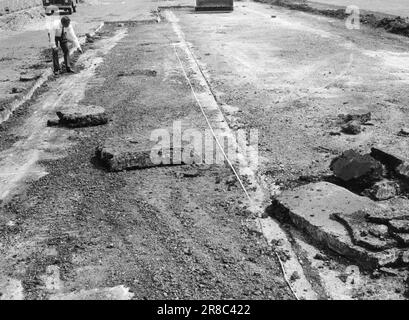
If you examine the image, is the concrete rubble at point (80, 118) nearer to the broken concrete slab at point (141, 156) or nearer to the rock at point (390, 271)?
the broken concrete slab at point (141, 156)

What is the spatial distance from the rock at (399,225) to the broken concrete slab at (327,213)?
0.30 m

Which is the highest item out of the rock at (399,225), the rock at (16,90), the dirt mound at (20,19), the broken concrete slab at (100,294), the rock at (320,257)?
the dirt mound at (20,19)

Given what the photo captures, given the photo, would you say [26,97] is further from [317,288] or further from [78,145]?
[317,288]

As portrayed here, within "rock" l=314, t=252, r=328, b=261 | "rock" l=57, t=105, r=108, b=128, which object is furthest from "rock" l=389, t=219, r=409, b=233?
"rock" l=57, t=105, r=108, b=128

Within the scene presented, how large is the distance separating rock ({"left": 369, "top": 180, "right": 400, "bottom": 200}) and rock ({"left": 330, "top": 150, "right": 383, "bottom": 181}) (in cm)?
18

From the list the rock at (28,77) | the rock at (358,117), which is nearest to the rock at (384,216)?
the rock at (358,117)

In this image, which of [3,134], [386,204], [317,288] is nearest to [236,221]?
[317,288]

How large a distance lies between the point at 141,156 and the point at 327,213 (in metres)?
3.08

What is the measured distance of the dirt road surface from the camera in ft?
14.0

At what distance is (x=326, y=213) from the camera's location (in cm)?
495

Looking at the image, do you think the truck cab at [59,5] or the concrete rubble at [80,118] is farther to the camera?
the truck cab at [59,5]

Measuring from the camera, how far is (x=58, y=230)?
5215mm

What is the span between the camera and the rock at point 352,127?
797 centimetres

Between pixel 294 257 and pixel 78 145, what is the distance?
15.9 feet
